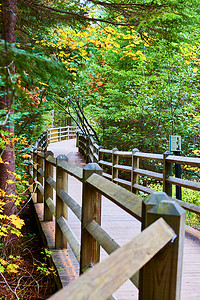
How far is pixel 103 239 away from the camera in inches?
83.4

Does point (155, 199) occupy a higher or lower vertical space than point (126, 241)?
higher

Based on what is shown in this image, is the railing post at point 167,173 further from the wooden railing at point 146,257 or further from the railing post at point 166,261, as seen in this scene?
the railing post at point 166,261

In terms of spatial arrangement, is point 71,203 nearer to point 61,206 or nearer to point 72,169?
point 72,169

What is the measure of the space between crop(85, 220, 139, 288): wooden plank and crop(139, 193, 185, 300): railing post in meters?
0.41

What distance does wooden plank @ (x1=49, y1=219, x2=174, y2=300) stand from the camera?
805 mm

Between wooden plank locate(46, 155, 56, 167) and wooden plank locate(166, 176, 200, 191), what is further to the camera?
wooden plank locate(46, 155, 56, 167)

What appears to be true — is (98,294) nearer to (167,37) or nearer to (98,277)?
(98,277)

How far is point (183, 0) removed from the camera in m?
4.42

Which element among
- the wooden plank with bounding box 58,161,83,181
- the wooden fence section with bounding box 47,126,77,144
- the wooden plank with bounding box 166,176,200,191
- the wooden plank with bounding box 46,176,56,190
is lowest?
the wooden plank with bounding box 46,176,56,190

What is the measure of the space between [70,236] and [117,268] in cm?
249

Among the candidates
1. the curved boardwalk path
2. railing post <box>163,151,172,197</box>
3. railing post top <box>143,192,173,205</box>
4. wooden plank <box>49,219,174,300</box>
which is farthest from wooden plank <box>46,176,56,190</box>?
wooden plank <box>49,219,174,300</box>

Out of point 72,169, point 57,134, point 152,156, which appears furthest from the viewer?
point 57,134

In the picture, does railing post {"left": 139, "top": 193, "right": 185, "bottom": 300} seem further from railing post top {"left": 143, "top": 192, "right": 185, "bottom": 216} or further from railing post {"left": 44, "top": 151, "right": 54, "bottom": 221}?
railing post {"left": 44, "top": 151, "right": 54, "bottom": 221}

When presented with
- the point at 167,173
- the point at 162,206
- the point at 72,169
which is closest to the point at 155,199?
→ the point at 162,206
